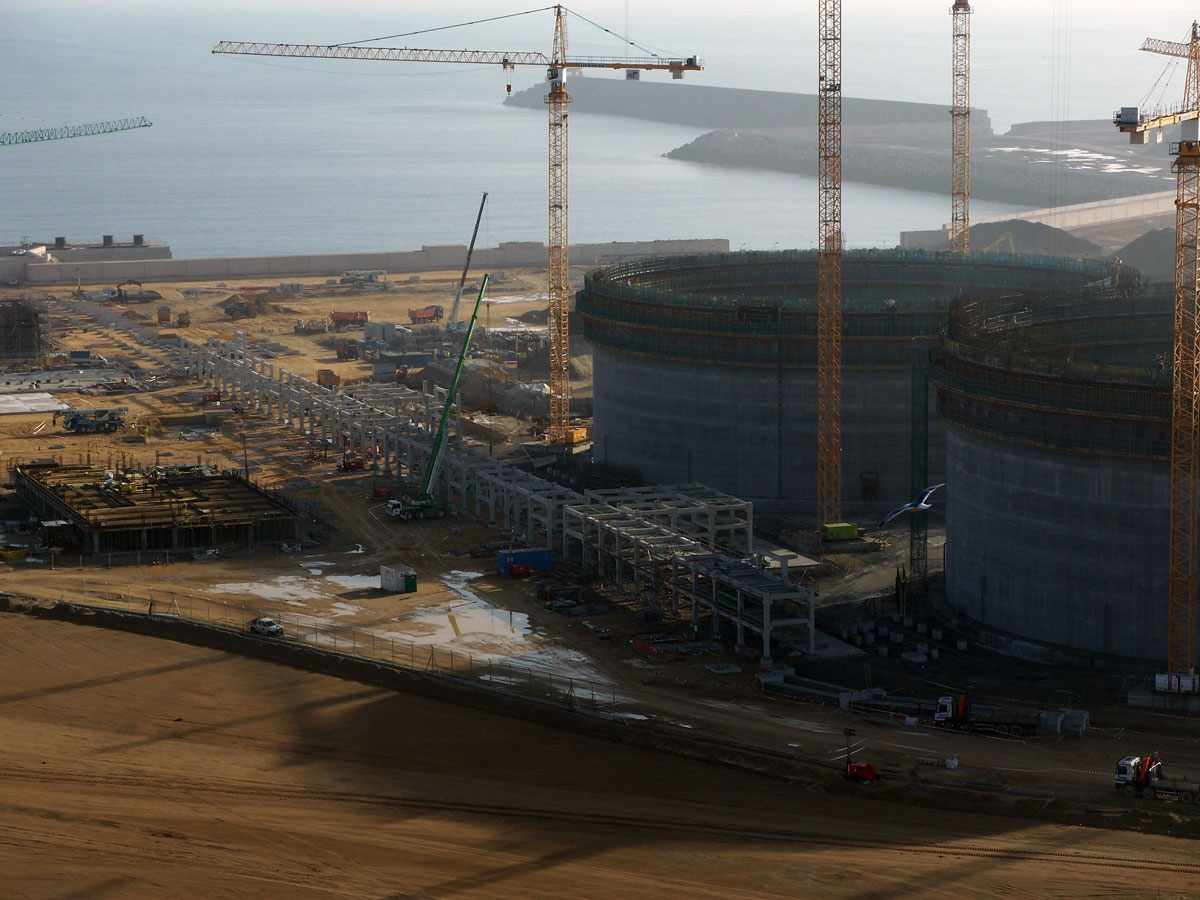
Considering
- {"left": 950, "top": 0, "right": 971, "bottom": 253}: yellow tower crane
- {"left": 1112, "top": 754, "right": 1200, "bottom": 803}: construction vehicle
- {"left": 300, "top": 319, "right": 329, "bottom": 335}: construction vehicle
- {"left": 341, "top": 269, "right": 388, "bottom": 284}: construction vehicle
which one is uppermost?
{"left": 950, "top": 0, "right": 971, "bottom": 253}: yellow tower crane

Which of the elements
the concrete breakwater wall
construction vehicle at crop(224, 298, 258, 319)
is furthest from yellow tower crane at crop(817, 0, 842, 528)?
the concrete breakwater wall

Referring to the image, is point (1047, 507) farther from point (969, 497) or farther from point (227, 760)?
point (227, 760)

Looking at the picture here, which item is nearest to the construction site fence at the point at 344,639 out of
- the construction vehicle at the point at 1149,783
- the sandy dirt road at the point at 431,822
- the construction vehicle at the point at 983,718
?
the sandy dirt road at the point at 431,822

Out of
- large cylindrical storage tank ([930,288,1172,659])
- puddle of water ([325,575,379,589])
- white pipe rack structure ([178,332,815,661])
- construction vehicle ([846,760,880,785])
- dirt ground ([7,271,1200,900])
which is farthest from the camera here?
puddle of water ([325,575,379,589])

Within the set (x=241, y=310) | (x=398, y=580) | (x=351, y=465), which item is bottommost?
(x=398, y=580)

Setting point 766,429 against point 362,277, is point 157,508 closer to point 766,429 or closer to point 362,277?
point 766,429

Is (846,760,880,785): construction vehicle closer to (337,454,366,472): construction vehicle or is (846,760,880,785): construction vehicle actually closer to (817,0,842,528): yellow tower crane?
(817,0,842,528): yellow tower crane

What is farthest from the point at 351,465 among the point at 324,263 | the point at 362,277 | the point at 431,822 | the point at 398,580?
the point at 324,263
